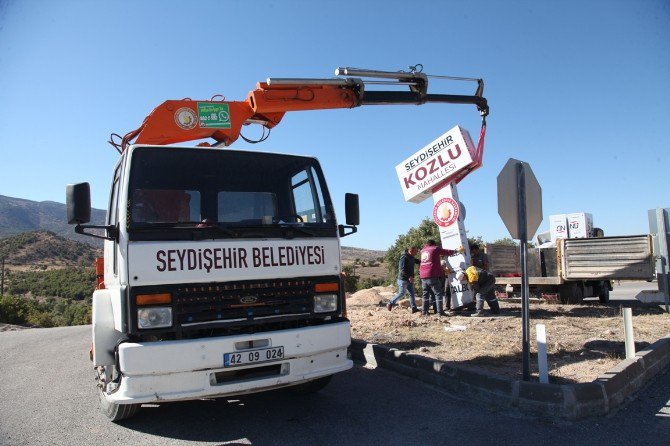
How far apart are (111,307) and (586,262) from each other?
11.1 m

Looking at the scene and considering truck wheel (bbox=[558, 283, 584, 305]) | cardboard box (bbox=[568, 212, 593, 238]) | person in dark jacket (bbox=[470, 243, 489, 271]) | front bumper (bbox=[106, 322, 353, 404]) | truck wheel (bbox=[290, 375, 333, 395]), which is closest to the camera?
front bumper (bbox=[106, 322, 353, 404])

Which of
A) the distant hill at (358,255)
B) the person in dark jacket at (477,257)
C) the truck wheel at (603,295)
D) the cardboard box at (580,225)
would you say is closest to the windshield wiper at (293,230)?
the person in dark jacket at (477,257)

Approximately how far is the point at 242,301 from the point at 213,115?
3763 millimetres

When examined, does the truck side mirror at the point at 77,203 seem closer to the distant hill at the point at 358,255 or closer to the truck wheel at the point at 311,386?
the truck wheel at the point at 311,386

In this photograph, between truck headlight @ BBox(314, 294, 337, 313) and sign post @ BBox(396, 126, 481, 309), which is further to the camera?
sign post @ BBox(396, 126, 481, 309)

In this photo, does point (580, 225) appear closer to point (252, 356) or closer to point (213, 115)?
point (213, 115)

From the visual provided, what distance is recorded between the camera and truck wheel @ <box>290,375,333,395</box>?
523cm

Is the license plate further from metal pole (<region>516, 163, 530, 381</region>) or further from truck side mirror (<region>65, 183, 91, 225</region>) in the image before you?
metal pole (<region>516, 163, 530, 381</region>)

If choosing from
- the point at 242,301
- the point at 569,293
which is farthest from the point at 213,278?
the point at 569,293

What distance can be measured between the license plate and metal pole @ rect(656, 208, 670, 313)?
9.56m

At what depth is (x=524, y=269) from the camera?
15.9ft

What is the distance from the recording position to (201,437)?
4203 mm

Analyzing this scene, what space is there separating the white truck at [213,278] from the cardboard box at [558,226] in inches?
572

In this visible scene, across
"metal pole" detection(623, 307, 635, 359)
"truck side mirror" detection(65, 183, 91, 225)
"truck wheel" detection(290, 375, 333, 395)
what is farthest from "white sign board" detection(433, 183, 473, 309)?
→ "truck side mirror" detection(65, 183, 91, 225)
